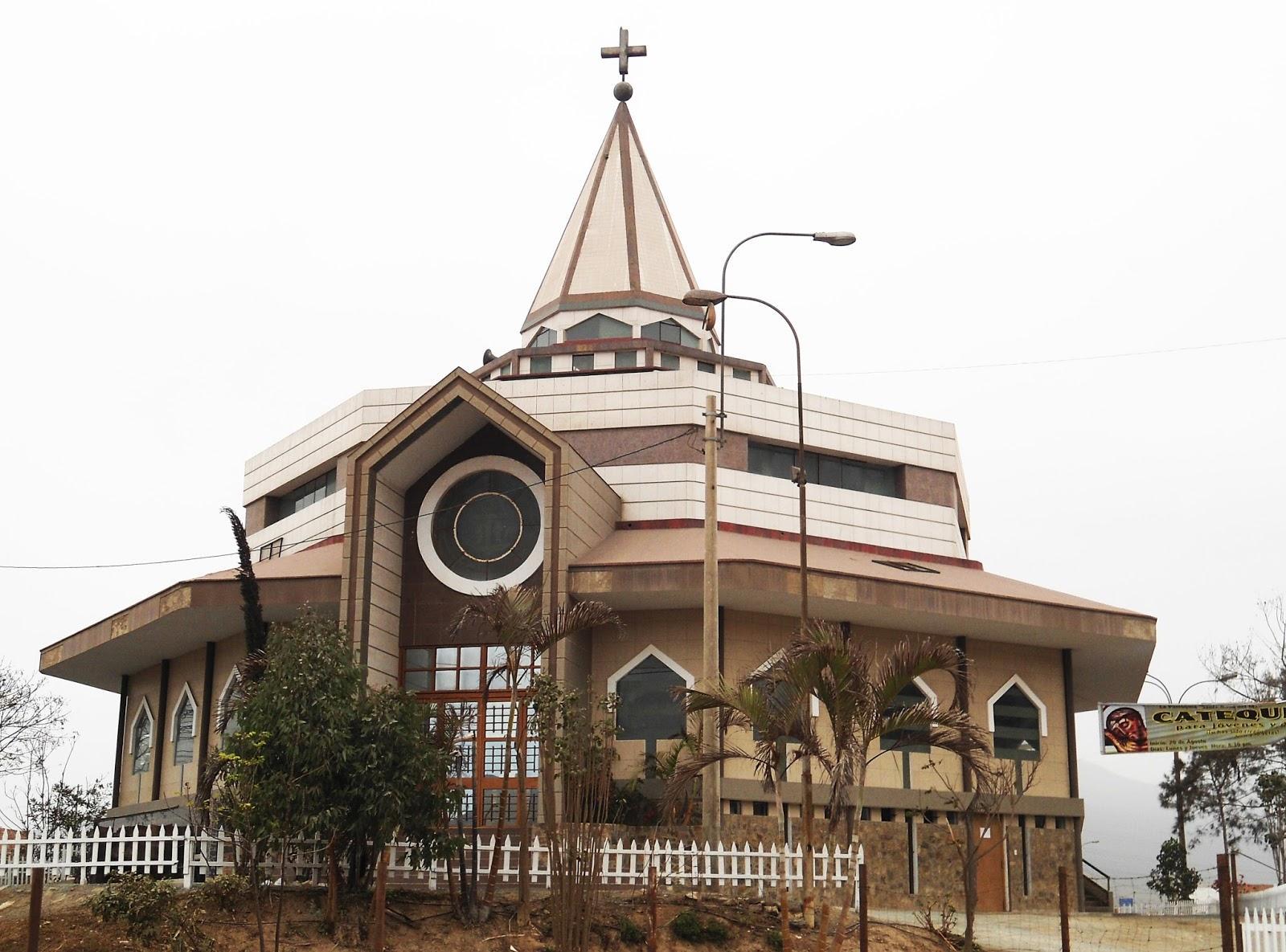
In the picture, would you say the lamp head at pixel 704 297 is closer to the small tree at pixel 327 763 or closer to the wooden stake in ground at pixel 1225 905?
the small tree at pixel 327 763

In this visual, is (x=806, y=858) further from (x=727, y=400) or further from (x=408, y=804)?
(x=727, y=400)

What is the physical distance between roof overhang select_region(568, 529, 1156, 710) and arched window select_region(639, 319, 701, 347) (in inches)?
351

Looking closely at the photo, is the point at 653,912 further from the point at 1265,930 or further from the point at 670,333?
the point at 670,333

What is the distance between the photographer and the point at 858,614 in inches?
1205

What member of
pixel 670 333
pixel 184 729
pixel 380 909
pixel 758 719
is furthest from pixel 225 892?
pixel 670 333

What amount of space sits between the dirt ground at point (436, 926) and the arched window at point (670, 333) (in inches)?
803

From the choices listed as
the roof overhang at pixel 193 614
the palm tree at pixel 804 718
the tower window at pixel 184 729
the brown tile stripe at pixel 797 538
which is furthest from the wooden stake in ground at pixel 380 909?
the tower window at pixel 184 729

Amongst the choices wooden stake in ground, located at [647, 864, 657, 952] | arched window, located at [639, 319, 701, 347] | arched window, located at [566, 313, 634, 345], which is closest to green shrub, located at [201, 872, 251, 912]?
wooden stake in ground, located at [647, 864, 657, 952]

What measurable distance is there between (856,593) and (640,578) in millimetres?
4181

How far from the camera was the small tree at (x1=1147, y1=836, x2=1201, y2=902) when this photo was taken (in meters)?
36.6

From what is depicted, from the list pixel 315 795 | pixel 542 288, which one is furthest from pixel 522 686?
pixel 542 288

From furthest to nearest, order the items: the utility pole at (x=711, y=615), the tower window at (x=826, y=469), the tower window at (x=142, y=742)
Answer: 1. the tower window at (x=142, y=742)
2. the tower window at (x=826, y=469)
3. the utility pole at (x=711, y=615)

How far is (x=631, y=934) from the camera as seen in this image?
20.8 metres

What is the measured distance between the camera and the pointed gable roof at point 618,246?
133 feet
